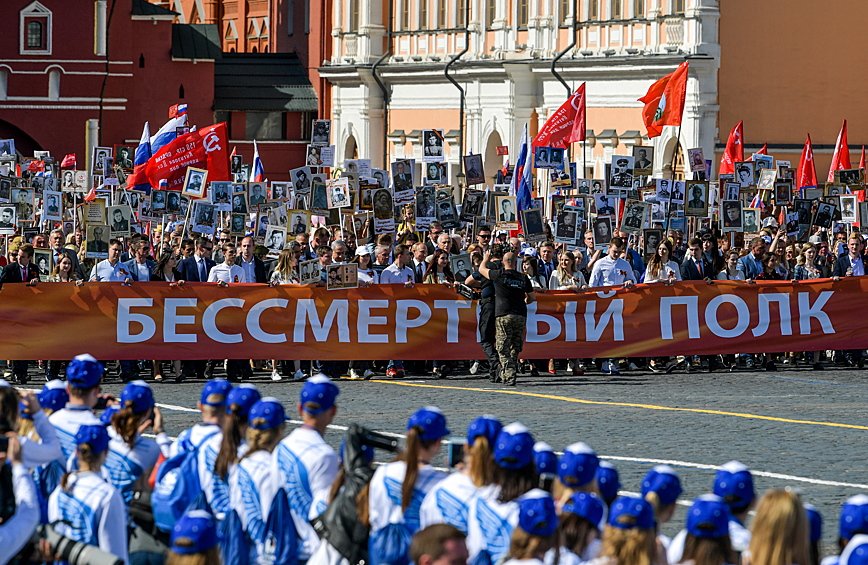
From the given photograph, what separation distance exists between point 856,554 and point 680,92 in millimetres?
25552

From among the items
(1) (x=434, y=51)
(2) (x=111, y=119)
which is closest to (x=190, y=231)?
(1) (x=434, y=51)

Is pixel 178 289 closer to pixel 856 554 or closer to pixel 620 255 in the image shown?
pixel 620 255

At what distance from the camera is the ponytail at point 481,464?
7410 millimetres

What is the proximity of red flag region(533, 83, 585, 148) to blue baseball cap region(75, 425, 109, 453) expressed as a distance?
939 inches

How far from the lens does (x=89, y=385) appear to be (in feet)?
29.2

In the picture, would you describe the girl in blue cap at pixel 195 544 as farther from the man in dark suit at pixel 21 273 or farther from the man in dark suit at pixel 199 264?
the man in dark suit at pixel 199 264

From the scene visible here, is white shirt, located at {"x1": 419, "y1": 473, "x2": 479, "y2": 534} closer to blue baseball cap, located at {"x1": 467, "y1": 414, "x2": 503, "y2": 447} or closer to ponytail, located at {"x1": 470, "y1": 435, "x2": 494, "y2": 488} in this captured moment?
ponytail, located at {"x1": 470, "y1": 435, "x2": 494, "y2": 488}

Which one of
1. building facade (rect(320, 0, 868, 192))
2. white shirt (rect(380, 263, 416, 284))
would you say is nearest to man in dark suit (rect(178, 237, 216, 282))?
white shirt (rect(380, 263, 416, 284))

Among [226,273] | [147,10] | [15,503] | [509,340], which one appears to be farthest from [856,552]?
[147,10]

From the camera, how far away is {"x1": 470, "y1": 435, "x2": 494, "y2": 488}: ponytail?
741cm

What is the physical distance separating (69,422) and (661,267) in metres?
14.0

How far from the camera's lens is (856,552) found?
6027 millimetres

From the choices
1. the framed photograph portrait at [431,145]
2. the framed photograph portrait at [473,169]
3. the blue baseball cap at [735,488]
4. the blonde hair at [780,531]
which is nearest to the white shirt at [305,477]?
the blue baseball cap at [735,488]

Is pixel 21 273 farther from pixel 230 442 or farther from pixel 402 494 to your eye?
pixel 402 494
